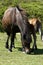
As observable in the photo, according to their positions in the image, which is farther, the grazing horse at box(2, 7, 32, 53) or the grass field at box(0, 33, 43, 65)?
the grazing horse at box(2, 7, 32, 53)

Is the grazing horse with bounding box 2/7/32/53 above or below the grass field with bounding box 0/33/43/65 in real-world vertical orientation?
above

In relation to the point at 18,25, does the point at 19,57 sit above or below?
below

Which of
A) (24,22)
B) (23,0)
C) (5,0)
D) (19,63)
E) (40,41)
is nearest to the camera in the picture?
(19,63)

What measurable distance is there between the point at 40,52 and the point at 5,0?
1447 centimetres

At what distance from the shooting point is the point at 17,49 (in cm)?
1139

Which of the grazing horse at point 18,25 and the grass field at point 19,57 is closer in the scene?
the grass field at point 19,57

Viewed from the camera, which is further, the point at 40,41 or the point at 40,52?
the point at 40,41

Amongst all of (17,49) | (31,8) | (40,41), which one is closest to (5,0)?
(31,8)

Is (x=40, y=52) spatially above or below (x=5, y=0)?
above

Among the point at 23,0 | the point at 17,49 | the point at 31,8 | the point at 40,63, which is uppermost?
the point at 40,63

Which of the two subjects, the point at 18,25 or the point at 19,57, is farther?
the point at 18,25

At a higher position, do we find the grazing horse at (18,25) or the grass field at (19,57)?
the grazing horse at (18,25)

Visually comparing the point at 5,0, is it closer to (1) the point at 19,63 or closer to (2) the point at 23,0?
(2) the point at 23,0

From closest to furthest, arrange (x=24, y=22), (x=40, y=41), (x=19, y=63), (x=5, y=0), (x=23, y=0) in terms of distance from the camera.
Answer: (x=19, y=63) → (x=24, y=22) → (x=40, y=41) → (x=5, y=0) → (x=23, y=0)
